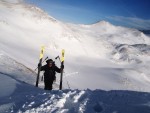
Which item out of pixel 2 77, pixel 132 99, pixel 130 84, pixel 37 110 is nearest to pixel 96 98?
pixel 132 99

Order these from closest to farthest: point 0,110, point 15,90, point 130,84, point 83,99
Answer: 1. point 0,110
2. point 83,99
3. point 15,90
4. point 130,84

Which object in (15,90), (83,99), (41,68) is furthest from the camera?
(41,68)

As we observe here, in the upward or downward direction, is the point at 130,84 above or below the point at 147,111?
below

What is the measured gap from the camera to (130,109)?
909 cm

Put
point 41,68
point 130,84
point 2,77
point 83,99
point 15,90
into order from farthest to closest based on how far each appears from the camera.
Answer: point 130,84
point 41,68
point 2,77
point 15,90
point 83,99

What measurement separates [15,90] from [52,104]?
2.79 meters

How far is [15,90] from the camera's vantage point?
11.5 meters

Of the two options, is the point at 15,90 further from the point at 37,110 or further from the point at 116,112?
the point at 116,112

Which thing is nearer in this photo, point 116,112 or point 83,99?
point 116,112

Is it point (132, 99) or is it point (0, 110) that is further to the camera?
point (132, 99)

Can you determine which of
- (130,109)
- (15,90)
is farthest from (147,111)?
(15,90)

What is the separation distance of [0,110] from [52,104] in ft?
5.14

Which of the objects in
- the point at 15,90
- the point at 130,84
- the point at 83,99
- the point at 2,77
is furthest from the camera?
the point at 130,84

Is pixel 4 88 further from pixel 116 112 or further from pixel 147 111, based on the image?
pixel 147 111
